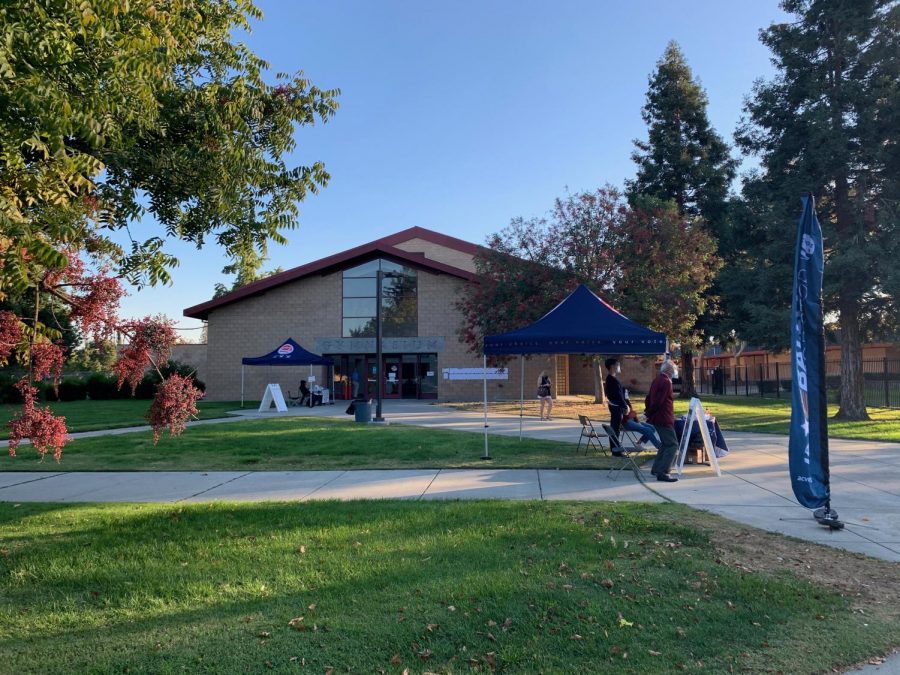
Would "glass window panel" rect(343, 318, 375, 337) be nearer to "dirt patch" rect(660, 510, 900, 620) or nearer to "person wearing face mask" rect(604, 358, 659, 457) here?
"person wearing face mask" rect(604, 358, 659, 457)

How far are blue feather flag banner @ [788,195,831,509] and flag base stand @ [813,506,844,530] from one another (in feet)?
0.31

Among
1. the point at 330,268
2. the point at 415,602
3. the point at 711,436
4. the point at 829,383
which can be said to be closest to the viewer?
the point at 415,602

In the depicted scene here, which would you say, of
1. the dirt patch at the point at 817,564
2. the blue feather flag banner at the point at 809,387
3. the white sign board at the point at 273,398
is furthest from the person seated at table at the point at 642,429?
the white sign board at the point at 273,398

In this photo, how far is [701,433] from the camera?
9.88 meters

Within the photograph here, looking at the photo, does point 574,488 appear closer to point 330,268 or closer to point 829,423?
point 829,423

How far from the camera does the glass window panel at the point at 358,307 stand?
3397 centimetres

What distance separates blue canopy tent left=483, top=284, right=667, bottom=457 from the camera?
10820 mm

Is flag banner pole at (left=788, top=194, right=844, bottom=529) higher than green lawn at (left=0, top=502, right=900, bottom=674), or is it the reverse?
flag banner pole at (left=788, top=194, right=844, bottom=529)

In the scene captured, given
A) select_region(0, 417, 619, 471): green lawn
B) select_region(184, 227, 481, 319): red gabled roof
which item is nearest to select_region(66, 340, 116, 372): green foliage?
select_region(0, 417, 619, 471): green lawn

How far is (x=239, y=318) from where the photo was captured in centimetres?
3431

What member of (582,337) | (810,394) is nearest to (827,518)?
(810,394)

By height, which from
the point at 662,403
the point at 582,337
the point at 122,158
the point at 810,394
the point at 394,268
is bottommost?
the point at 662,403

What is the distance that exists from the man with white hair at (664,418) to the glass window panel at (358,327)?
25705 mm

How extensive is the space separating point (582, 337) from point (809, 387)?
184 inches
